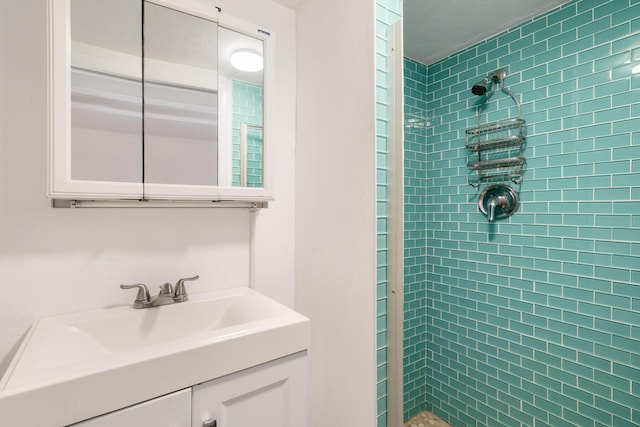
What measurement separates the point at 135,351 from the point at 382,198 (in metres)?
0.85

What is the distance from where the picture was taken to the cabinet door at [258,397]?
30.0 inches

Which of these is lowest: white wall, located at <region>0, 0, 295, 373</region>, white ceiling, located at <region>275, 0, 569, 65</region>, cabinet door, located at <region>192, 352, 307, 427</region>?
cabinet door, located at <region>192, 352, 307, 427</region>

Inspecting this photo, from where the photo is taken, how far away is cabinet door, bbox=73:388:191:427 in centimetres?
64

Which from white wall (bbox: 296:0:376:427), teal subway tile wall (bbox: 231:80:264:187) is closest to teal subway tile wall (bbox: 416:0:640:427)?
white wall (bbox: 296:0:376:427)

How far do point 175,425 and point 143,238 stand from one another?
2.12 feet

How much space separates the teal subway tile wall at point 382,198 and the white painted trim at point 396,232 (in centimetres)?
2

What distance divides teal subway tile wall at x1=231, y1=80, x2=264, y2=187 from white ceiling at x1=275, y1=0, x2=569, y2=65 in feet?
1.81

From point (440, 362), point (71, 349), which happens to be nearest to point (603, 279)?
point (440, 362)

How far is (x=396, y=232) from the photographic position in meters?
1.02

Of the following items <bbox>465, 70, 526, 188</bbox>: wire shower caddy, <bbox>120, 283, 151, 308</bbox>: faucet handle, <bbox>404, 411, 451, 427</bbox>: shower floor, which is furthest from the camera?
<bbox>404, 411, 451, 427</bbox>: shower floor

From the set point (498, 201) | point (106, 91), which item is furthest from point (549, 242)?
point (106, 91)

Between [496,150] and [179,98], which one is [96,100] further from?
[496,150]

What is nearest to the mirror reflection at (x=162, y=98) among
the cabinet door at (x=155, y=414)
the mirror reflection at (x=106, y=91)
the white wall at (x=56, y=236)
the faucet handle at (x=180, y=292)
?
the mirror reflection at (x=106, y=91)

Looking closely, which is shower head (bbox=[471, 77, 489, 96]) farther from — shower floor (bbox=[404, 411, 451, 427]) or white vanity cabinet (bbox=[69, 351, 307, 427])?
shower floor (bbox=[404, 411, 451, 427])
